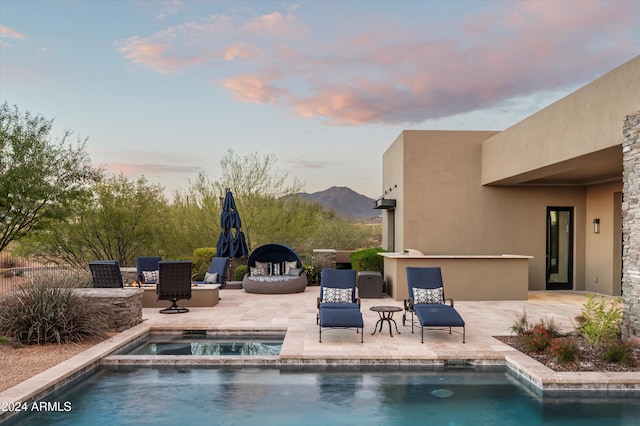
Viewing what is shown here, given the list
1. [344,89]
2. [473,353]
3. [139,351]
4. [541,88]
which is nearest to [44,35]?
[344,89]

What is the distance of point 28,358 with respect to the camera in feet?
19.9

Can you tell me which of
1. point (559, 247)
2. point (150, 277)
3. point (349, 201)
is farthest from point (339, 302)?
point (349, 201)

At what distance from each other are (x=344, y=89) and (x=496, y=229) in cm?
670

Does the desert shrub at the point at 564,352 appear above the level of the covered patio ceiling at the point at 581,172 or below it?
below

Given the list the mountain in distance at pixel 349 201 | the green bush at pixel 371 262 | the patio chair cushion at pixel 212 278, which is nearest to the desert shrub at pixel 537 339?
the green bush at pixel 371 262

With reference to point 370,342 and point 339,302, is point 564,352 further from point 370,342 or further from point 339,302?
point 339,302

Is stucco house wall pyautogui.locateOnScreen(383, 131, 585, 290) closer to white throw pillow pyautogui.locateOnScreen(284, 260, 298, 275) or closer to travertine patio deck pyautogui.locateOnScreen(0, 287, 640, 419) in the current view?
travertine patio deck pyautogui.locateOnScreen(0, 287, 640, 419)

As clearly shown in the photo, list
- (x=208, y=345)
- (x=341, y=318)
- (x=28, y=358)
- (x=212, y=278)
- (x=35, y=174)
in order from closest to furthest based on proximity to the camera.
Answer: (x=28, y=358), (x=341, y=318), (x=208, y=345), (x=212, y=278), (x=35, y=174)

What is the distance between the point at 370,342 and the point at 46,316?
496 cm

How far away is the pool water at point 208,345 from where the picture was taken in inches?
273

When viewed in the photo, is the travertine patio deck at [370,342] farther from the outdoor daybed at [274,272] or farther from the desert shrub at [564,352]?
the outdoor daybed at [274,272]

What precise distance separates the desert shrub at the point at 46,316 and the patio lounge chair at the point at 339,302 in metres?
3.61

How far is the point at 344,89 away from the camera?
15.5 metres

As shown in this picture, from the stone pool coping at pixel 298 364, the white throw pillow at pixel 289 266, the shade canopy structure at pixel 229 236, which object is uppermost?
the shade canopy structure at pixel 229 236
